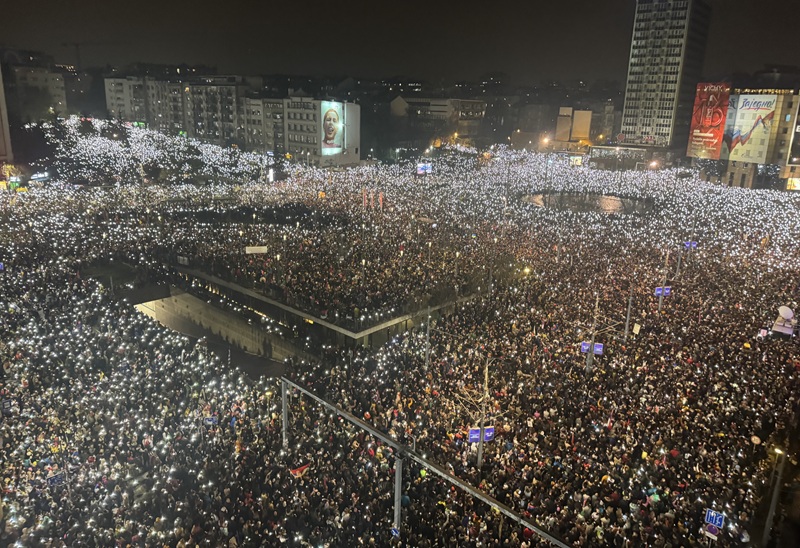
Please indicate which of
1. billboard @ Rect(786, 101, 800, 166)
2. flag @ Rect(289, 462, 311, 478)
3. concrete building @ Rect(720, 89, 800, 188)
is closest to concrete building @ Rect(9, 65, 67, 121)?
flag @ Rect(289, 462, 311, 478)

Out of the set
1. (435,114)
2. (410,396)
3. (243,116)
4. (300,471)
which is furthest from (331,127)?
(300,471)

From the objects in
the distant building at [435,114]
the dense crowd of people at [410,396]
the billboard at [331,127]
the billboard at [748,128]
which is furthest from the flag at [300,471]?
the distant building at [435,114]

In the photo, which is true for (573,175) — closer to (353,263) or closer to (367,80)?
(353,263)

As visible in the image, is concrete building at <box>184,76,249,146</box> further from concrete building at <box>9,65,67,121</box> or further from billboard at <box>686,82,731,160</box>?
billboard at <box>686,82,731,160</box>

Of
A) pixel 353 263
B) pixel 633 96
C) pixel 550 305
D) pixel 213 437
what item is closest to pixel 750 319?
pixel 550 305

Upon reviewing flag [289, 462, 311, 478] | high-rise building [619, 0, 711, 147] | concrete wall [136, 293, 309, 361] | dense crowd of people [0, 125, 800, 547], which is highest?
high-rise building [619, 0, 711, 147]

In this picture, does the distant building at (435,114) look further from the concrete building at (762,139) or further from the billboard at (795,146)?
the billboard at (795,146)
